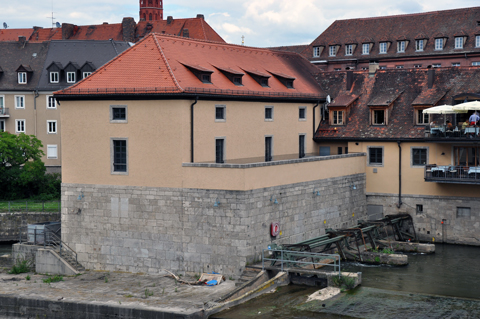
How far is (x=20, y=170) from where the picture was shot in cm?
5862

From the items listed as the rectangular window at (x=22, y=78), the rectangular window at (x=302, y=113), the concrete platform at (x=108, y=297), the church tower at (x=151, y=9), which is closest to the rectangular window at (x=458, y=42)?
the rectangular window at (x=302, y=113)

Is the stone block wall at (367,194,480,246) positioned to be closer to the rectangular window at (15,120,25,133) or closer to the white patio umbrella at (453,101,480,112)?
the white patio umbrella at (453,101,480,112)

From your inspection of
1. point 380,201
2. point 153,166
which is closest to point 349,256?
point 380,201

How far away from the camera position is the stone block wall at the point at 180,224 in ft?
110

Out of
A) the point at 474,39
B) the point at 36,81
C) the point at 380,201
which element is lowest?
the point at 380,201

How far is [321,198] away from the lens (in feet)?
131

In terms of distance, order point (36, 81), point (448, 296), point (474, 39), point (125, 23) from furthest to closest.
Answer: point (125, 23) < point (474, 39) < point (36, 81) < point (448, 296)

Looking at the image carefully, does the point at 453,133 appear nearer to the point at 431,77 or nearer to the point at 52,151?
the point at 431,77

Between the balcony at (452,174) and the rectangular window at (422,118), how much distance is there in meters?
3.09

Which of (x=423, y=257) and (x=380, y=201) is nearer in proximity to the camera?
(x=423, y=257)

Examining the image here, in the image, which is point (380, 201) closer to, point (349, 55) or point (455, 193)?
point (455, 193)

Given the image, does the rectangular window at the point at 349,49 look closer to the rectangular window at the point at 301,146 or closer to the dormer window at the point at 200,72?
the rectangular window at the point at 301,146

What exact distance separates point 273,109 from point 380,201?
921 centimetres

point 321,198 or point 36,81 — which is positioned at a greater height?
point 36,81
